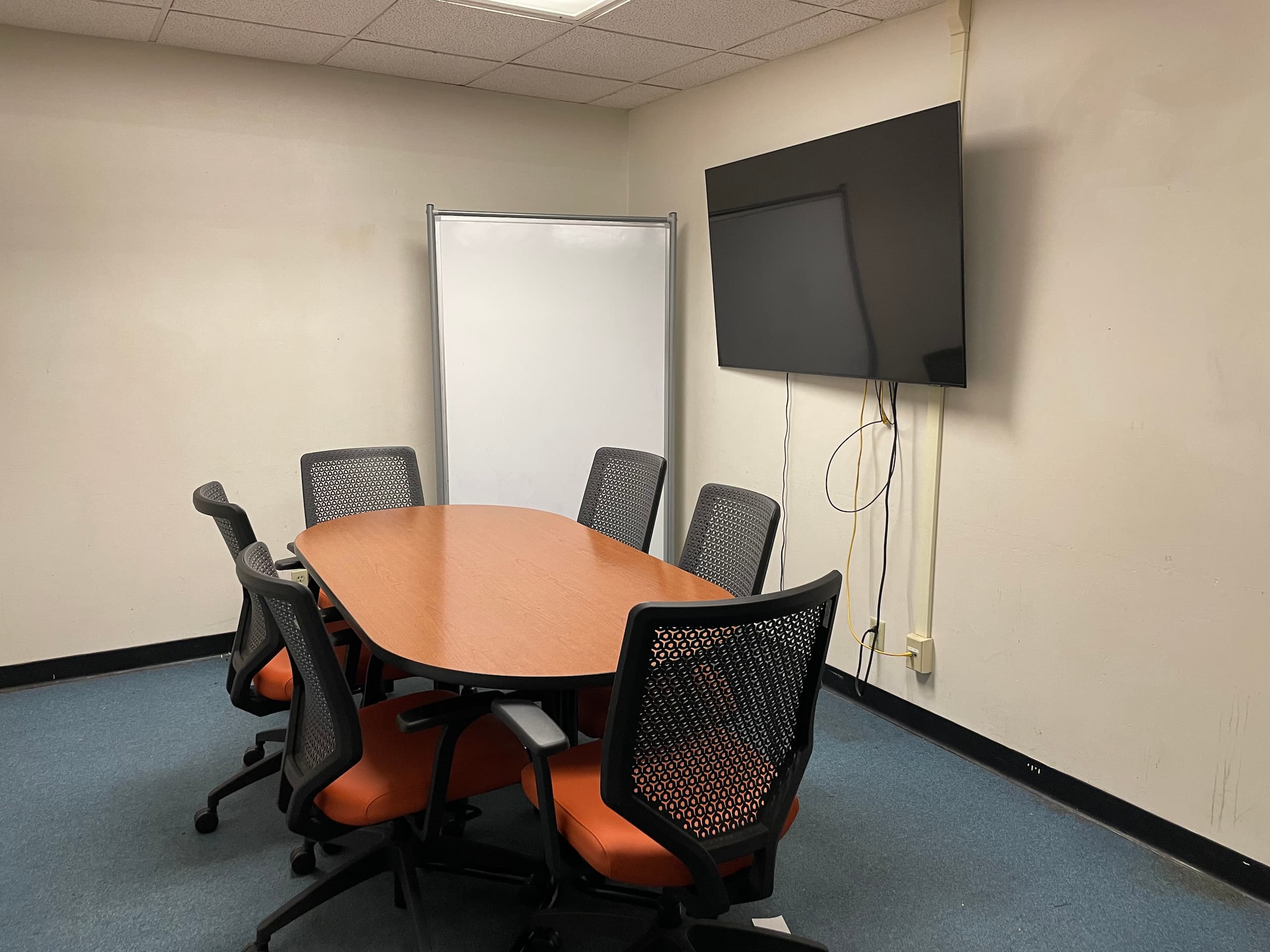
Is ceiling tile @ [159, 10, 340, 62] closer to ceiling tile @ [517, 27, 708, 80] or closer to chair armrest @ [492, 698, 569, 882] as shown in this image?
ceiling tile @ [517, 27, 708, 80]

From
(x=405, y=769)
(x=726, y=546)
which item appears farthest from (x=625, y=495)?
(x=405, y=769)

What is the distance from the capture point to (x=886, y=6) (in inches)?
132

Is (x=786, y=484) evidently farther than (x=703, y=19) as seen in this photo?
Yes

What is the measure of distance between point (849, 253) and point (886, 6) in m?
0.85

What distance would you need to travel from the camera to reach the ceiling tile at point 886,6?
3.30 metres

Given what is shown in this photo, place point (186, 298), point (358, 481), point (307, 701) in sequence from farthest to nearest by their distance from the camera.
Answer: point (186, 298)
point (358, 481)
point (307, 701)

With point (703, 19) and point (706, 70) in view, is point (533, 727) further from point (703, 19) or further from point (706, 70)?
point (706, 70)

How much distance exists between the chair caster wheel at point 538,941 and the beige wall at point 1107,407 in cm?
178

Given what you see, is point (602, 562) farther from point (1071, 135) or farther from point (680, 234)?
point (680, 234)

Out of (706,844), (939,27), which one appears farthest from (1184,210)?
(706,844)

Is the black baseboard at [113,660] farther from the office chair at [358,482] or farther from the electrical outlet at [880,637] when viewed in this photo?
the electrical outlet at [880,637]

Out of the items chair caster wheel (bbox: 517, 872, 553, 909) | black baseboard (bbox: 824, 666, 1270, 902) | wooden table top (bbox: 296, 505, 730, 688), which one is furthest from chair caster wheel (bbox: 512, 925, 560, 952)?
black baseboard (bbox: 824, 666, 1270, 902)

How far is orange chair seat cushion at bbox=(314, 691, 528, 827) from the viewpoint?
6.85ft

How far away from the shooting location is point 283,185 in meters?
4.35
